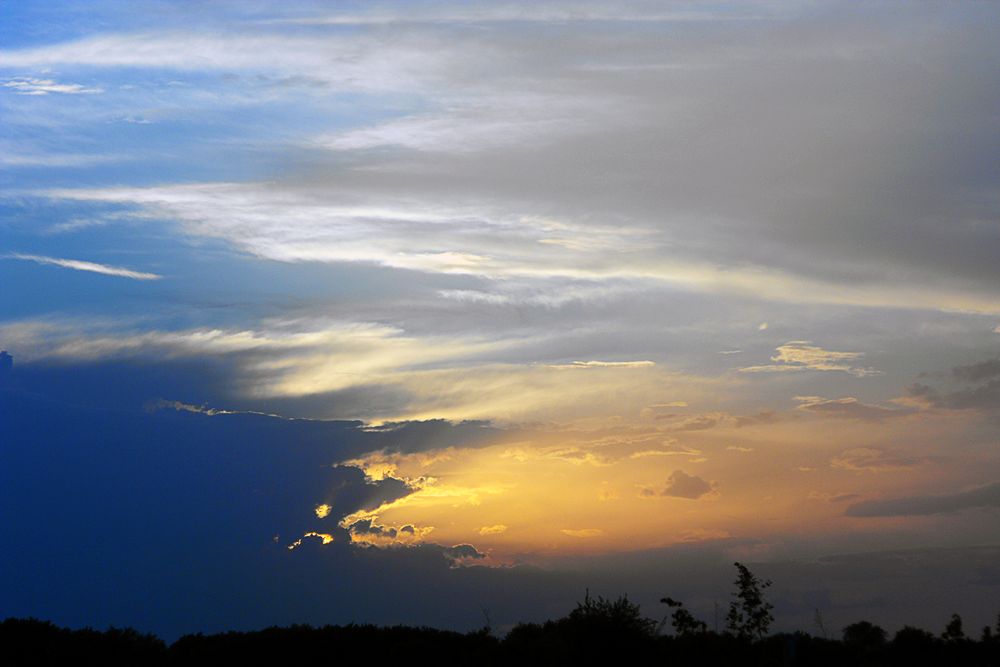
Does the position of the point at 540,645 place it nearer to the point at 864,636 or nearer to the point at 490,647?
the point at 490,647

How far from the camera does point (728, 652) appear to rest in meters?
43.0

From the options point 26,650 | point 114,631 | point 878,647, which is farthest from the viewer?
point 114,631

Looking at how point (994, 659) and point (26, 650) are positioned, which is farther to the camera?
point (26, 650)

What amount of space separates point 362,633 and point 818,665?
20069 millimetres

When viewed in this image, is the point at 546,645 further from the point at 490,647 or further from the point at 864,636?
the point at 864,636

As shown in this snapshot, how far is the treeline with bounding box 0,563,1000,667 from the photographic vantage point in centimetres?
4103

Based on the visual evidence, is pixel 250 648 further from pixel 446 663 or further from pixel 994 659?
pixel 994 659

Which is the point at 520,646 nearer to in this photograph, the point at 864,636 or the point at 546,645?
the point at 546,645

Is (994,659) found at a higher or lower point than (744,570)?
lower

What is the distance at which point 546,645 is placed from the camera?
1641 inches

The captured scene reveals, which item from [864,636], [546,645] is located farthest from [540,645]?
[864,636]

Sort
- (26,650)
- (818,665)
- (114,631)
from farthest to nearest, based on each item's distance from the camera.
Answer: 1. (114,631)
2. (26,650)
3. (818,665)

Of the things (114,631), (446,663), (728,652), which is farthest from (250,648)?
(728,652)

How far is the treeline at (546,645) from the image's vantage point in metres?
41.0
